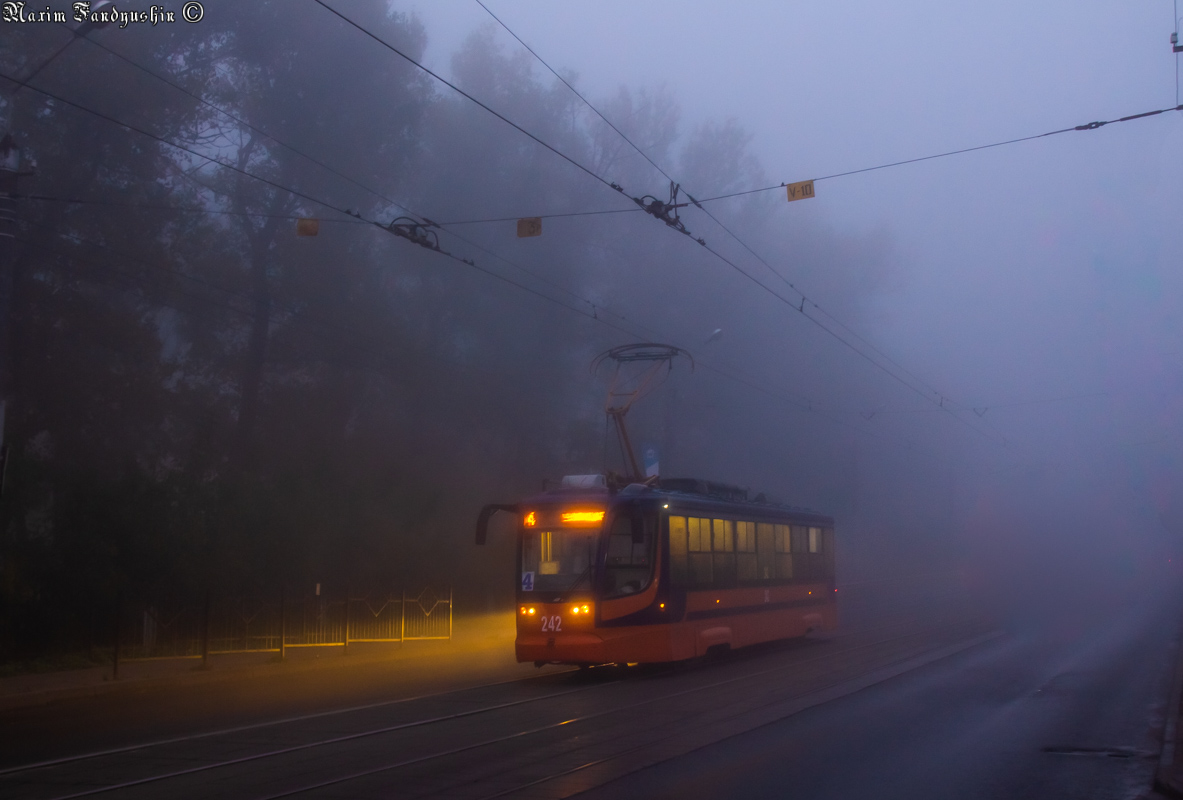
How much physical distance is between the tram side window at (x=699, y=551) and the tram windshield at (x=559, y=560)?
2.05 metres

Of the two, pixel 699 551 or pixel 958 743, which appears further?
pixel 699 551

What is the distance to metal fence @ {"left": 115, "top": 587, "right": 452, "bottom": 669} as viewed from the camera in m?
19.8

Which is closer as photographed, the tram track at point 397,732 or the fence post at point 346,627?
the tram track at point 397,732

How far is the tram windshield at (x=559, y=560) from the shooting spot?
1645 centimetres

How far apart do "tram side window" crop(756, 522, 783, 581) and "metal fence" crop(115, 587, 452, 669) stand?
30.8 feet

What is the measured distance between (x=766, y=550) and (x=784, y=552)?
112cm

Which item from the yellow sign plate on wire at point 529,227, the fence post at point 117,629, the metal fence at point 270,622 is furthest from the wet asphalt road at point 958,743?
the metal fence at point 270,622

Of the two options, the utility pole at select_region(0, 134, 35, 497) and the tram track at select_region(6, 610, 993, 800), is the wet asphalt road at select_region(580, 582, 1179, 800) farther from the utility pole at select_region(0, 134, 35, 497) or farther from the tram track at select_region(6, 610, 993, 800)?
the utility pole at select_region(0, 134, 35, 497)

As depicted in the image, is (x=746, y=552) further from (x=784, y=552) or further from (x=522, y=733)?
(x=522, y=733)

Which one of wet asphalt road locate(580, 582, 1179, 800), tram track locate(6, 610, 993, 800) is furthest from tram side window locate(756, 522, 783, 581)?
wet asphalt road locate(580, 582, 1179, 800)

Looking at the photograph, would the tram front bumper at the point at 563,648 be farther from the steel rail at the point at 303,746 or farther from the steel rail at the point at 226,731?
the steel rail at the point at 303,746

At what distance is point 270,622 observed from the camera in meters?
22.1

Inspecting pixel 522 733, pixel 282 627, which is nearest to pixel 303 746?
pixel 522 733

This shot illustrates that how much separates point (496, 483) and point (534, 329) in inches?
286
